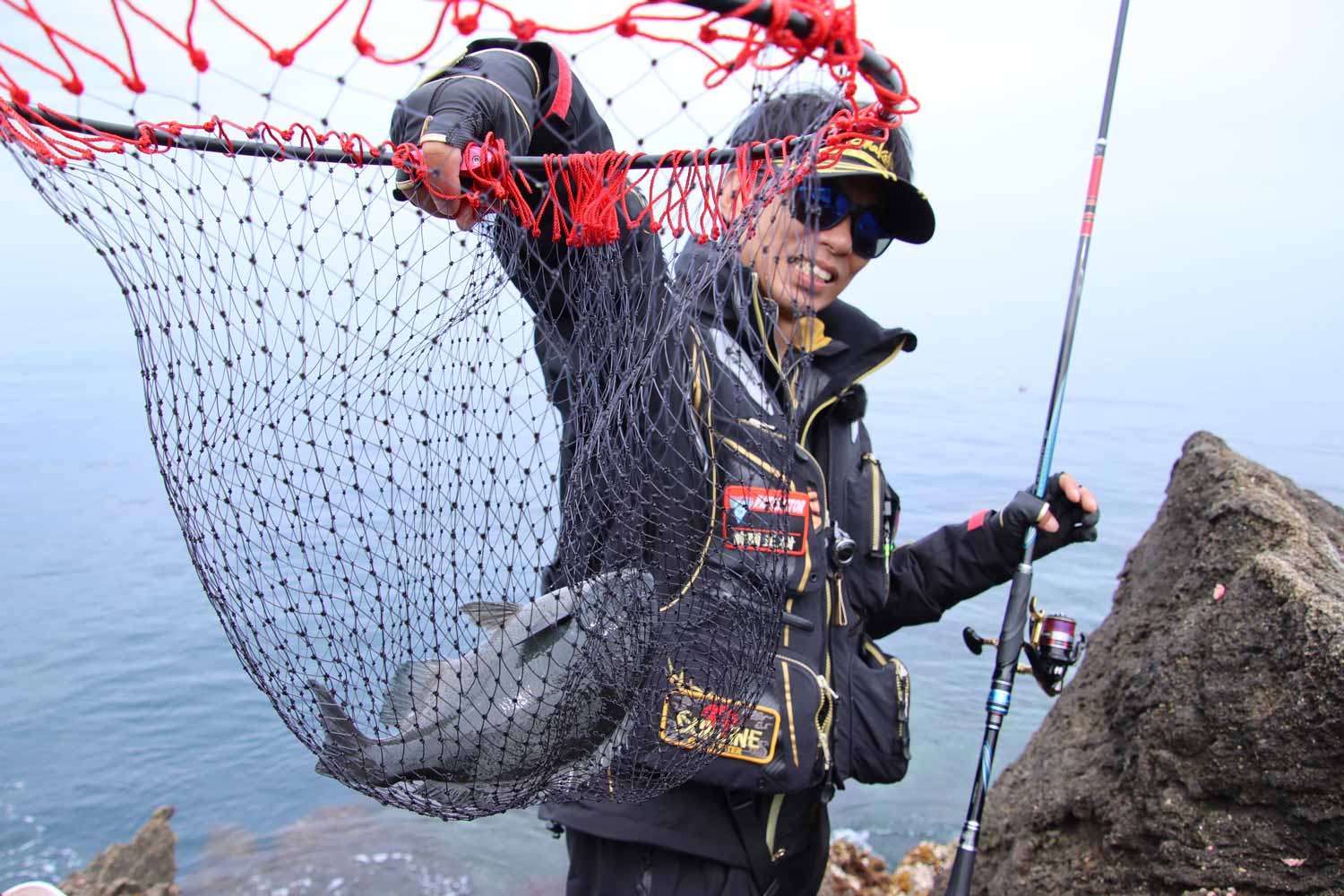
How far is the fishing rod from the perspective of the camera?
272 centimetres

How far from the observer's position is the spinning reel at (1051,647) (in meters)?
2.96

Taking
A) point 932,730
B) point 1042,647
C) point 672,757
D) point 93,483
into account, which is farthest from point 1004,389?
point 672,757

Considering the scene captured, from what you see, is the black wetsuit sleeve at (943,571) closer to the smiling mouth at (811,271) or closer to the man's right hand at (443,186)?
the smiling mouth at (811,271)

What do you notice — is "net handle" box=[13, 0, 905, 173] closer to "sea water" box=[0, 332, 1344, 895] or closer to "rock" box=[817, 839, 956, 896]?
"rock" box=[817, 839, 956, 896]

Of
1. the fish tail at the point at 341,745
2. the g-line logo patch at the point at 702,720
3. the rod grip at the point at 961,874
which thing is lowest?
the rod grip at the point at 961,874

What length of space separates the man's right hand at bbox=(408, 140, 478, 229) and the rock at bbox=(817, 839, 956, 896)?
13.3ft

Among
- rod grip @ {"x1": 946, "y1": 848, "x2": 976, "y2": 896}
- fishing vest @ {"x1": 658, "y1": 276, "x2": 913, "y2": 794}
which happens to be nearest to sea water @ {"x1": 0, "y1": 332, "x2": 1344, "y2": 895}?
rod grip @ {"x1": 946, "y1": 848, "x2": 976, "y2": 896}

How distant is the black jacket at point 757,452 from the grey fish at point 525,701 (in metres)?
0.13

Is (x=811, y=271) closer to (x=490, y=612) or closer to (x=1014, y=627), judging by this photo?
(x=490, y=612)

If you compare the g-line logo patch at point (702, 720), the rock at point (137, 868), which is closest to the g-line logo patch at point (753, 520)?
the g-line logo patch at point (702, 720)

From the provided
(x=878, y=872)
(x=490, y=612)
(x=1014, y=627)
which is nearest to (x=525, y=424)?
(x=490, y=612)

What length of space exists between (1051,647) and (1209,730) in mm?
538

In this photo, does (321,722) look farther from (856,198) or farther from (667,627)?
(856,198)

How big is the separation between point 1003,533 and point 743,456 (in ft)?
3.80
